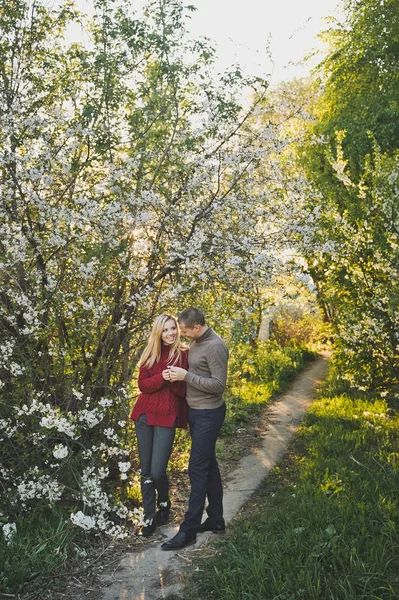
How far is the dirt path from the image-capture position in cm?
397

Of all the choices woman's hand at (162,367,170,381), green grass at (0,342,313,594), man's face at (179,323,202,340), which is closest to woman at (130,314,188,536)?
woman's hand at (162,367,170,381)

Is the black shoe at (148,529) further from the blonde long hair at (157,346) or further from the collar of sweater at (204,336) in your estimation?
the collar of sweater at (204,336)

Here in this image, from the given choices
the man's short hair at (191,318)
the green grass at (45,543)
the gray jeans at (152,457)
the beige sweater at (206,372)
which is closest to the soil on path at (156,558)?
the green grass at (45,543)

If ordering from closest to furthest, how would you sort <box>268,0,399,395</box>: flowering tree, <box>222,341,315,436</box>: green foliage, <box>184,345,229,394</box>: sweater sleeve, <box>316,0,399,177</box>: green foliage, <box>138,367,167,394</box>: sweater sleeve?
<box>184,345,229,394</box>: sweater sleeve < <box>138,367,167,394</box>: sweater sleeve < <box>268,0,399,395</box>: flowering tree < <box>222,341,315,436</box>: green foliage < <box>316,0,399,177</box>: green foliage

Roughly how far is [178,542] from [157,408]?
1.08 m

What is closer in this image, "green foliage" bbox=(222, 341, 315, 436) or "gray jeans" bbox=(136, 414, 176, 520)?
"gray jeans" bbox=(136, 414, 176, 520)

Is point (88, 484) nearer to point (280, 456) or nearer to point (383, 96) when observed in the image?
point (280, 456)

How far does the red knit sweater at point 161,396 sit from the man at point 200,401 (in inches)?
7.9

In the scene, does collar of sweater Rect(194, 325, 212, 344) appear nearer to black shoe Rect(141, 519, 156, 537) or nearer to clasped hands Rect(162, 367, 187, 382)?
clasped hands Rect(162, 367, 187, 382)

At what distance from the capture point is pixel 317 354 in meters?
18.9

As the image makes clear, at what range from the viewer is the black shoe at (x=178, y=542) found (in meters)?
4.52

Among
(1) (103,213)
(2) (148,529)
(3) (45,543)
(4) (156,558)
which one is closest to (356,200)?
(1) (103,213)

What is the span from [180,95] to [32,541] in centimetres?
439

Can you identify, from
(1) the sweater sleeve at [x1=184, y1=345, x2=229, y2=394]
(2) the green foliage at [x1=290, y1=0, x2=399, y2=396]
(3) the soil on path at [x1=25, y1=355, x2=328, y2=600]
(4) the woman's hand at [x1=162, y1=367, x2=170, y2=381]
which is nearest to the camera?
(3) the soil on path at [x1=25, y1=355, x2=328, y2=600]
